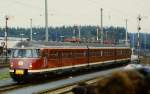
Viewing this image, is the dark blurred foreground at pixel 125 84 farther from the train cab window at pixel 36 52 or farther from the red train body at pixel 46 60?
the train cab window at pixel 36 52

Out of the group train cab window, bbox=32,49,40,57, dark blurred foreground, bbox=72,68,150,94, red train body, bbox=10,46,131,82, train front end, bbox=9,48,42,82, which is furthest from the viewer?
train cab window, bbox=32,49,40,57

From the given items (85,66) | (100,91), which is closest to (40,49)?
(85,66)

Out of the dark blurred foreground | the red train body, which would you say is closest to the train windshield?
the red train body

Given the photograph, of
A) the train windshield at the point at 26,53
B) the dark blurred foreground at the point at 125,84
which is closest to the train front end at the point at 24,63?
the train windshield at the point at 26,53

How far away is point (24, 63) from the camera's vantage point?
2739 cm

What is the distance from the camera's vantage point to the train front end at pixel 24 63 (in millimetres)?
27125

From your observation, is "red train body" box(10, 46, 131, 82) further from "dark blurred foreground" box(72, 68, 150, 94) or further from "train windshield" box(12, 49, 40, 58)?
"dark blurred foreground" box(72, 68, 150, 94)

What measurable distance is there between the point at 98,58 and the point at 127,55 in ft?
47.7

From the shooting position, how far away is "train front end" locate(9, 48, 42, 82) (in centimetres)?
2712

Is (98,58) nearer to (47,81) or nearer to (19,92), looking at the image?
(47,81)

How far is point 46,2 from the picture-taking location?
154 feet

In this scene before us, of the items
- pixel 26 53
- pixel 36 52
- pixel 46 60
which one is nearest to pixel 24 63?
pixel 26 53

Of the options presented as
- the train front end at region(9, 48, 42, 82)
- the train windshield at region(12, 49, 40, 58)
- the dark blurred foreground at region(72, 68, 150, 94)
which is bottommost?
the train front end at region(9, 48, 42, 82)

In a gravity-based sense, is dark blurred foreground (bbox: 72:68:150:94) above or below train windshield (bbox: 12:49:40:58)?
above
